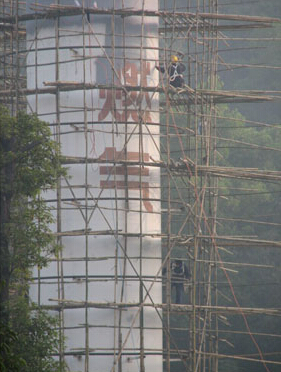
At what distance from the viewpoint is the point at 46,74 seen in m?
39.1

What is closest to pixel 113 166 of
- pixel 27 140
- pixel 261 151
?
pixel 27 140

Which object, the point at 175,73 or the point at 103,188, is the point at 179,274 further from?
the point at 175,73

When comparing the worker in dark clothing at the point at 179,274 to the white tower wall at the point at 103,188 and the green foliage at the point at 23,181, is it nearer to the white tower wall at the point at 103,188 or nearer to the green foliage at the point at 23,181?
the white tower wall at the point at 103,188

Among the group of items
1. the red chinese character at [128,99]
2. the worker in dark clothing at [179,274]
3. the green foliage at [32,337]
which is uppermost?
the red chinese character at [128,99]

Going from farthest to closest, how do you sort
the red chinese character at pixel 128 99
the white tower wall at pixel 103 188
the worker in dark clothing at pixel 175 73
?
the worker in dark clothing at pixel 175 73
the red chinese character at pixel 128 99
the white tower wall at pixel 103 188

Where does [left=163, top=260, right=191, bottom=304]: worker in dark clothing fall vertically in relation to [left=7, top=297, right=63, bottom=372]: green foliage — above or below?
above

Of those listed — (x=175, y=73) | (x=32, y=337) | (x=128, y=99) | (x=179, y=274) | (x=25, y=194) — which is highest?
(x=175, y=73)

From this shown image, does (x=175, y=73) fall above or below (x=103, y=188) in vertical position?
above

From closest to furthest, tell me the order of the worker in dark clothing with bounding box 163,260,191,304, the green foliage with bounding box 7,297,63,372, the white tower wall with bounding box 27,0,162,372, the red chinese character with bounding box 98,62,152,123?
1. the green foliage with bounding box 7,297,63,372
2. the white tower wall with bounding box 27,0,162,372
3. the red chinese character with bounding box 98,62,152,123
4. the worker in dark clothing with bounding box 163,260,191,304

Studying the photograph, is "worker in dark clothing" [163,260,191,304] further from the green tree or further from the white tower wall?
the green tree

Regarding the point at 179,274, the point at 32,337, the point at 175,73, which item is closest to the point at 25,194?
the point at 32,337

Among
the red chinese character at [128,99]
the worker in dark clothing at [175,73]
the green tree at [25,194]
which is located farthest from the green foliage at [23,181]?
the worker in dark clothing at [175,73]

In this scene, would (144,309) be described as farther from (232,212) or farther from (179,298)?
(232,212)

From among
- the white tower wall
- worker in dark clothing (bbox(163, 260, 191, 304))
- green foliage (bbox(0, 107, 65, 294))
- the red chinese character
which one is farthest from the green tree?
worker in dark clothing (bbox(163, 260, 191, 304))
